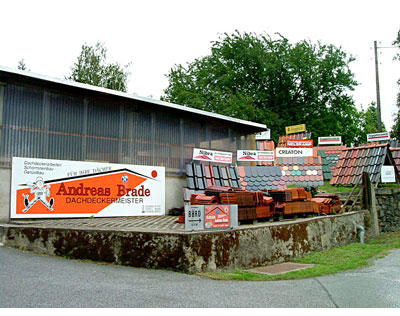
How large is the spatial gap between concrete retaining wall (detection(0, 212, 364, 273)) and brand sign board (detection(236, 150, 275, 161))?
9.83 meters

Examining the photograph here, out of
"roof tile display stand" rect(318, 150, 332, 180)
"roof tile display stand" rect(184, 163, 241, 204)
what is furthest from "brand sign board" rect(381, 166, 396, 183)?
"roof tile display stand" rect(318, 150, 332, 180)

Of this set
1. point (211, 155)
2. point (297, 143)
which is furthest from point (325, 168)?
point (211, 155)

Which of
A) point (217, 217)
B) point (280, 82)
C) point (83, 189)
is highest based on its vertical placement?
point (280, 82)

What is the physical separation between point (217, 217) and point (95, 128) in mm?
7920

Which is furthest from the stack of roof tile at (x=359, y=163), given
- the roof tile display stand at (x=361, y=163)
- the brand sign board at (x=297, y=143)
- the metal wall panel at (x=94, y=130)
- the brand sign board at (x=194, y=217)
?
the brand sign board at (x=194, y=217)

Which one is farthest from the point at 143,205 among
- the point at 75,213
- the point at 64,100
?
the point at 64,100

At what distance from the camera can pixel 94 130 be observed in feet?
50.1

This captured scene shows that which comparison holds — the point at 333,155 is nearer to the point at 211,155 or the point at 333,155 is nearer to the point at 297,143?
the point at 297,143

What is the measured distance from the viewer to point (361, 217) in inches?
703

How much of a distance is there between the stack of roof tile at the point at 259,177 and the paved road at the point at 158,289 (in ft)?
39.0

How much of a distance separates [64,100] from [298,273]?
10075 millimetres

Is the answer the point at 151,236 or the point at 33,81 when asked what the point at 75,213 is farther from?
the point at 151,236

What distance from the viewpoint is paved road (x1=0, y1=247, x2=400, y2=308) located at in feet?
19.3

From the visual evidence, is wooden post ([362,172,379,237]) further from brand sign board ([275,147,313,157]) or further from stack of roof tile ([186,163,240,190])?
brand sign board ([275,147,313,157])
